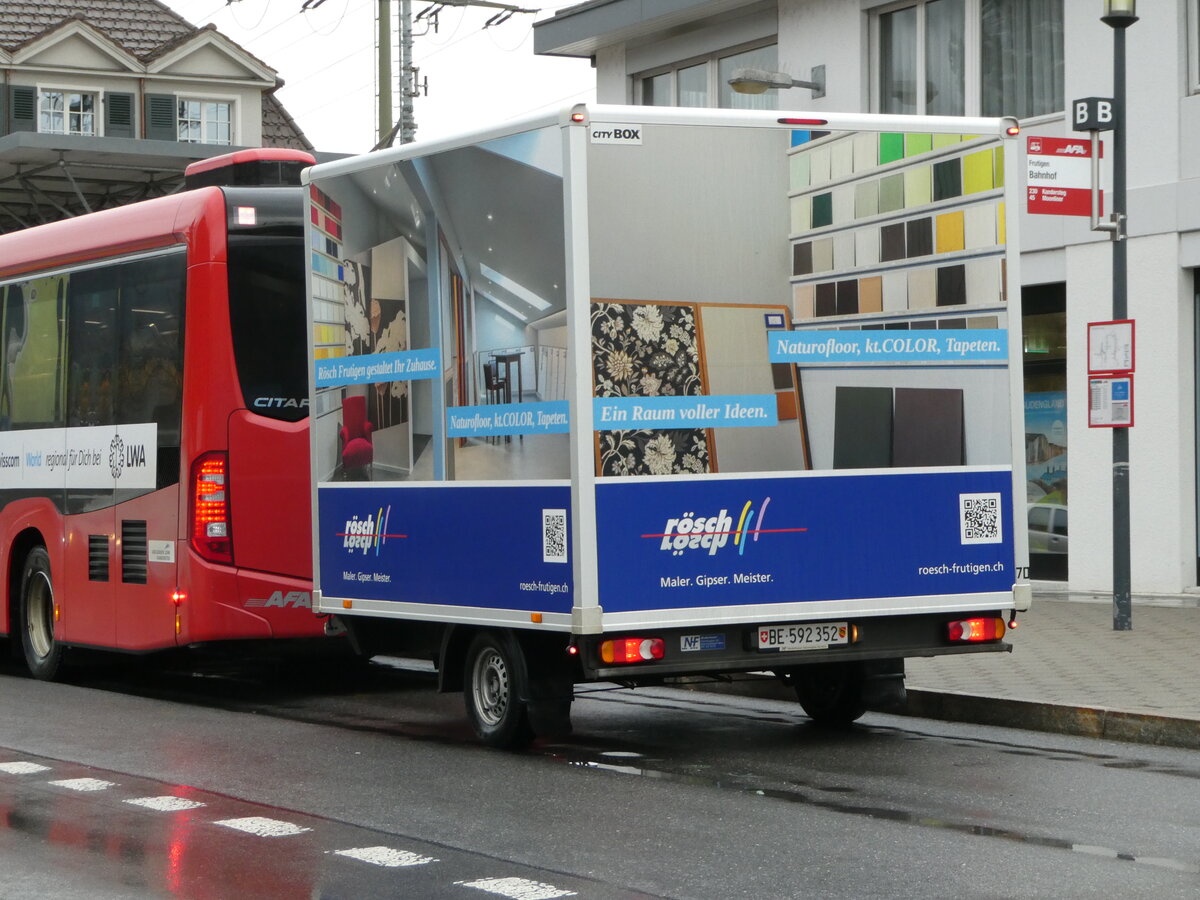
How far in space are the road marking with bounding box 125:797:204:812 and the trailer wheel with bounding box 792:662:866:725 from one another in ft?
11.9

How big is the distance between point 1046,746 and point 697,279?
3.07 meters

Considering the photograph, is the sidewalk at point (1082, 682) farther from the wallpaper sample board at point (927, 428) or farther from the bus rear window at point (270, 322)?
the bus rear window at point (270, 322)

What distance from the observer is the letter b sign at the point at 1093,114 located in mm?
14141

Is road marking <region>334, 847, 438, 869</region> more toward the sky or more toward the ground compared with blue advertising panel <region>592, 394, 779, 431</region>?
more toward the ground

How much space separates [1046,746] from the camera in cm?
972

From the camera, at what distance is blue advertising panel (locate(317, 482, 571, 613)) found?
357 inches

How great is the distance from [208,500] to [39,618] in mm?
2827

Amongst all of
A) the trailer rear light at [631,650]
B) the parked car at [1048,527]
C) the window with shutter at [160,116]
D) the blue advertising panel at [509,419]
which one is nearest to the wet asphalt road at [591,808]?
the trailer rear light at [631,650]

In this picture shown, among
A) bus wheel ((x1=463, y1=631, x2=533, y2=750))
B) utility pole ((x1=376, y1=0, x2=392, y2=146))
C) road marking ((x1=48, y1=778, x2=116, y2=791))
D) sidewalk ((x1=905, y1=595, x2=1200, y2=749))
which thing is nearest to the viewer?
road marking ((x1=48, y1=778, x2=116, y2=791))

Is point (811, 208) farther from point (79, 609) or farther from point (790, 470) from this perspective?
point (79, 609)

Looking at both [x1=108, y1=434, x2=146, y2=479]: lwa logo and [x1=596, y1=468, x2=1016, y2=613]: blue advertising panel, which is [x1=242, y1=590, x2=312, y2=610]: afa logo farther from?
[x1=596, y1=468, x2=1016, y2=613]: blue advertising panel

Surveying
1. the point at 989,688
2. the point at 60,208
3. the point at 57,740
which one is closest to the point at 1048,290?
the point at 989,688

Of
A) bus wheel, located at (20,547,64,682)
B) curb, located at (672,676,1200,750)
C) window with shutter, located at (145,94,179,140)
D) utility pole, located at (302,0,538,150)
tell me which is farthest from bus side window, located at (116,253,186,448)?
window with shutter, located at (145,94,179,140)

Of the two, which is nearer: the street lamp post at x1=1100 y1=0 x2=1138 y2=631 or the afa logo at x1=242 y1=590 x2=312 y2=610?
the afa logo at x1=242 y1=590 x2=312 y2=610
